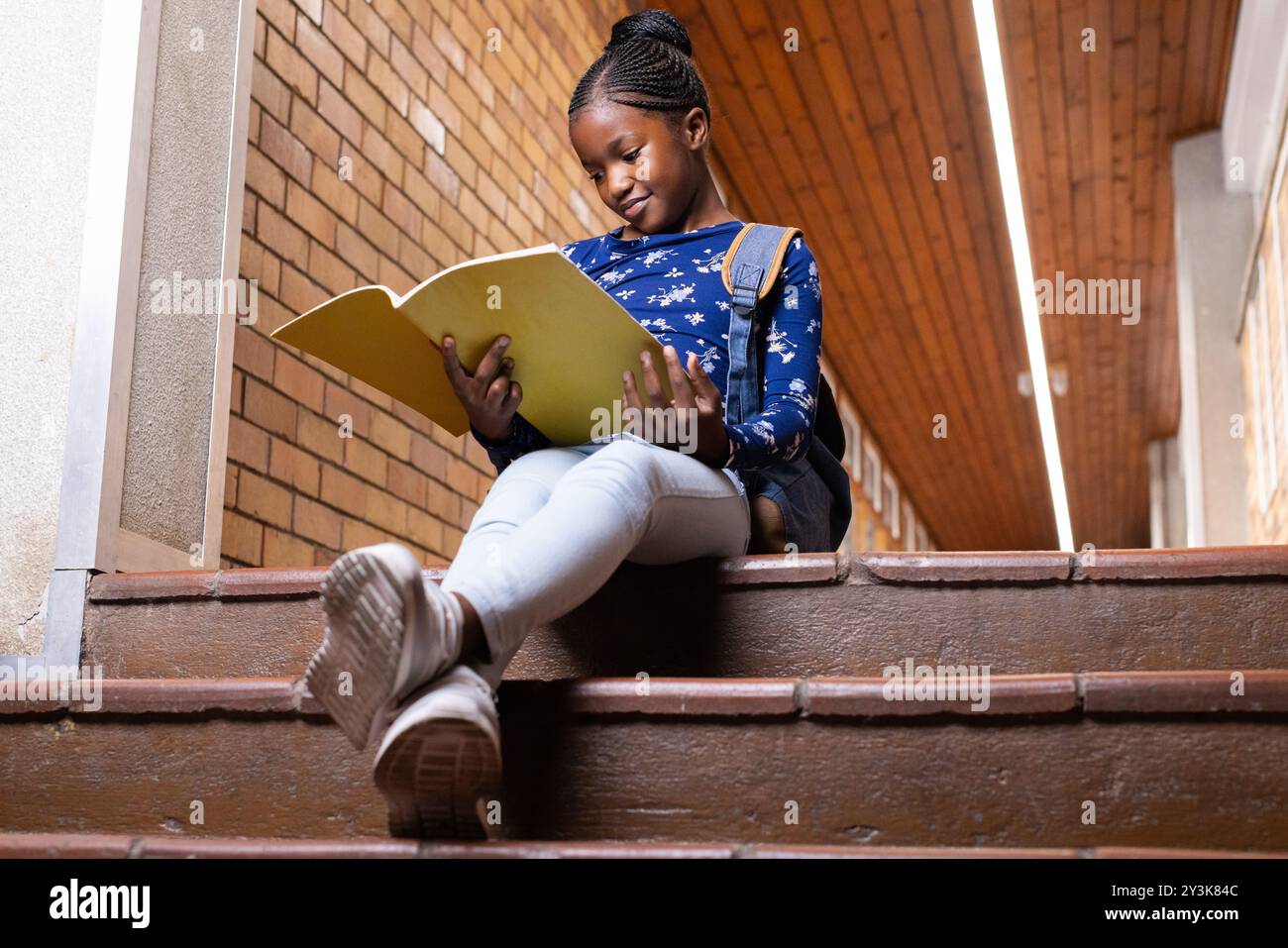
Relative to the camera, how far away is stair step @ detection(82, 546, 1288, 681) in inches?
56.6

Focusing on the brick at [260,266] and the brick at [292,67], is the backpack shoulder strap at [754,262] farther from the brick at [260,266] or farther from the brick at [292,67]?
the brick at [292,67]

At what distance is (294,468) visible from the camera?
2.51m

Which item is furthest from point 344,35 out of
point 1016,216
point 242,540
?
point 1016,216

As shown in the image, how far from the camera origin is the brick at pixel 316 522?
2.53 m

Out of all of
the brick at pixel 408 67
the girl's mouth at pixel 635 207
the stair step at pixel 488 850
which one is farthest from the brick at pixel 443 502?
the stair step at pixel 488 850

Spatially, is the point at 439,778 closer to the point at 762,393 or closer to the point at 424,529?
the point at 762,393

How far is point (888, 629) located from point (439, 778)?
0.61 metres

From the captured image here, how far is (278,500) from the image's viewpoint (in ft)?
8.04

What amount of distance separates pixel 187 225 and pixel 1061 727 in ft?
5.08

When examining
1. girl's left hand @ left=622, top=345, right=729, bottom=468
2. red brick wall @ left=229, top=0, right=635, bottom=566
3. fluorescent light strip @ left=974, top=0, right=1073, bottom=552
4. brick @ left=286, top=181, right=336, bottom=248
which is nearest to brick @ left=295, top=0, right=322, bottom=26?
red brick wall @ left=229, top=0, right=635, bottom=566

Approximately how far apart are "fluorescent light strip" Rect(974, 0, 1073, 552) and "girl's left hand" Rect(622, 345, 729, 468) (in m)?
3.86

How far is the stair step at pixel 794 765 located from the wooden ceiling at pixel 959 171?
13.1ft
